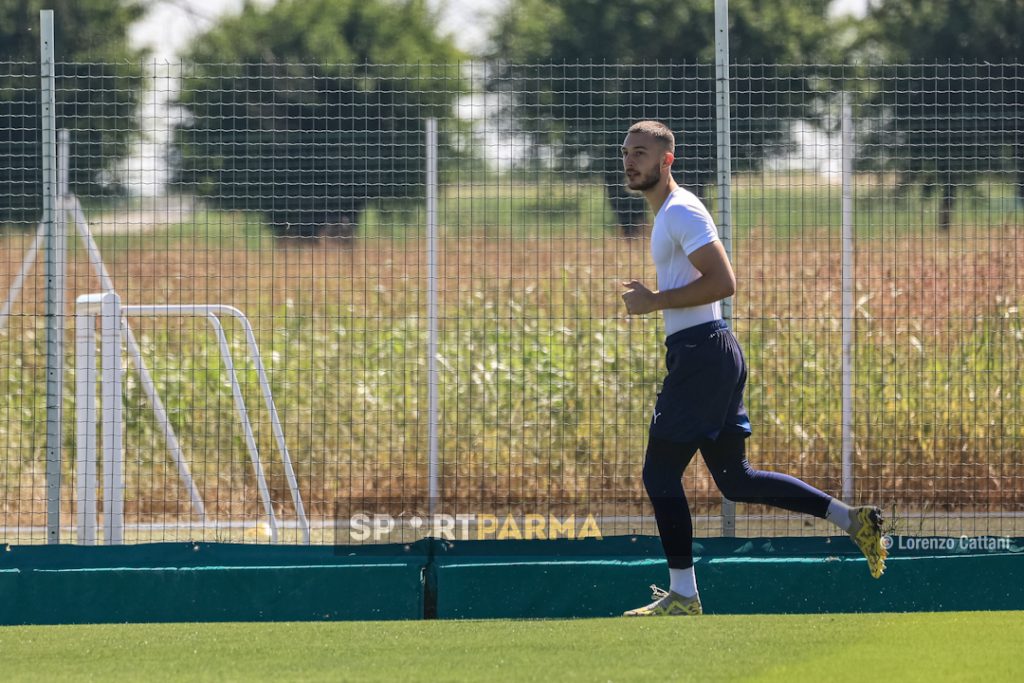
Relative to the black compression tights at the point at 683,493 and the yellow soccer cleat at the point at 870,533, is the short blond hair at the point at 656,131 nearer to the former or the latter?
the black compression tights at the point at 683,493

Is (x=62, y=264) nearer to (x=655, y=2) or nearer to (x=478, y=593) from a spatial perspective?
(x=478, y=593)

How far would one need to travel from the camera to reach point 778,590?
5.81 m

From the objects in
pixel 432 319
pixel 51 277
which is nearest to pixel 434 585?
pixel 51 277

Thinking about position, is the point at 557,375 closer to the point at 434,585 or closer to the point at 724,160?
the point at 724,160

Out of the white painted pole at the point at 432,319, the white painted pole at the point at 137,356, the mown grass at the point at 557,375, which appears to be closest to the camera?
the white painted pole at the point at 137,356

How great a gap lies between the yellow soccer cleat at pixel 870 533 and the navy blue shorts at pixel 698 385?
24.1 inches

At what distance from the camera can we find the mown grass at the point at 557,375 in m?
7.93

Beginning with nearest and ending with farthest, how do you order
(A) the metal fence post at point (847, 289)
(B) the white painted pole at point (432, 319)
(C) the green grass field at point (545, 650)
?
1. (C) the green grass field at point (545, 650)
2. (A) the metal fence post at point (847, 289)
3. (B) the white painted pole at point (432, 319)

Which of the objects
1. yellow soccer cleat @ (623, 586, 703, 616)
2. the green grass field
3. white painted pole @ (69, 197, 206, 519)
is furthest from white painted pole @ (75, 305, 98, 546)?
yellow soccer cleat @ (623, 586, 703, 616)

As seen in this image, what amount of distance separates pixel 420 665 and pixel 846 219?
13.3 ft

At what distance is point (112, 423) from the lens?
22.6 feet

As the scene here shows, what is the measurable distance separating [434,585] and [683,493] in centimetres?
103

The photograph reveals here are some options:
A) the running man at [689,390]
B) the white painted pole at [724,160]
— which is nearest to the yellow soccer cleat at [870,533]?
the running man at [689,390]

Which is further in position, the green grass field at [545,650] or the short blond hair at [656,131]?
the short blond hair at [656,131]
